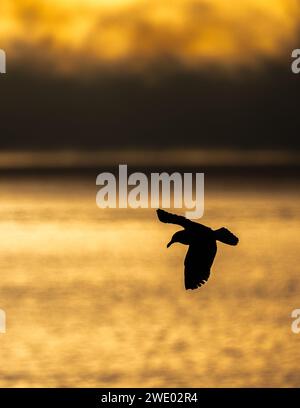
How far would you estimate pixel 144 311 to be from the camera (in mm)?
36906

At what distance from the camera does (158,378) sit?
79.9 feet

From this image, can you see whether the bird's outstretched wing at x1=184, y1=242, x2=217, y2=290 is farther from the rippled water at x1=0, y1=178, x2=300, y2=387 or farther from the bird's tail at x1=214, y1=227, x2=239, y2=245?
the rippled water at x1=0, y1=178, x2=300, y2=387

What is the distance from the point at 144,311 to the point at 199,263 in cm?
2759

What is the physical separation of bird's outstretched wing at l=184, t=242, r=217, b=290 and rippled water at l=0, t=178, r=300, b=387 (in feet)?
46.8

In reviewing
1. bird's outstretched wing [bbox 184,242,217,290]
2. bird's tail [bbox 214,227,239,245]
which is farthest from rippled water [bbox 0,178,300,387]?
bird's tail [bbox 214,227,239,245]

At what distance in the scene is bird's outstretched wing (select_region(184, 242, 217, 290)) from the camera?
30.8ft

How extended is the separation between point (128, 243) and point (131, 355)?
148 feet

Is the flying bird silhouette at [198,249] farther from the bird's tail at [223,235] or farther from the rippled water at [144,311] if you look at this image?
the rippled water at [144,311]

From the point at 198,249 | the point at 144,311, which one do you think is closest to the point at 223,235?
the point at 198,249

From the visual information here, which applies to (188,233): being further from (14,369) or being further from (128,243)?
(128,243)

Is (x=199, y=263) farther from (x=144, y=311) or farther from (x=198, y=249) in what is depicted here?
(x=144, y=311)

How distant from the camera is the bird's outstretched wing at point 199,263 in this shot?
9375 millimetres

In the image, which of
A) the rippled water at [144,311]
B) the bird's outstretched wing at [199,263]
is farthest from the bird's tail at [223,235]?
the rippled water at [144,311]

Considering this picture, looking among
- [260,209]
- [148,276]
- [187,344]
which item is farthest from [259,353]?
[260,209]
